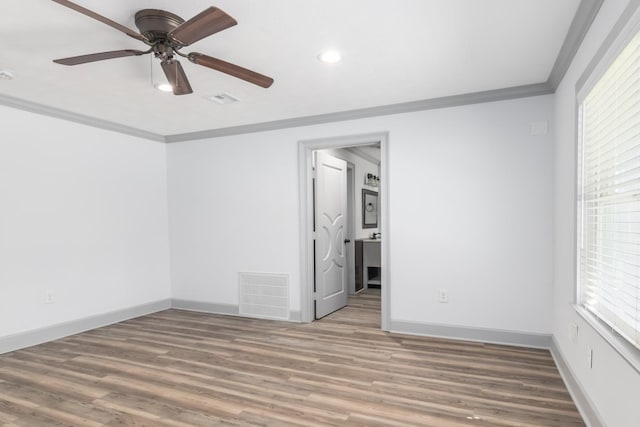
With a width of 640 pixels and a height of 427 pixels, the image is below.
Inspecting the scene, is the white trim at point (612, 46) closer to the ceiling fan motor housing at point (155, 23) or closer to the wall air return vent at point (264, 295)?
the ceiling fan motor housing at point (155, 23)

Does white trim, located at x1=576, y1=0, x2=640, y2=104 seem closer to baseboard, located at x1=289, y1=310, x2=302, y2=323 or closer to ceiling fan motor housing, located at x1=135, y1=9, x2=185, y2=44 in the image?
ceiling fan motor housing, located at x1=135, y1=9, x2=185, y2=44

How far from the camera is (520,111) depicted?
3545 mm

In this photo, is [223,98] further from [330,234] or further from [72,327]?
[72,327]

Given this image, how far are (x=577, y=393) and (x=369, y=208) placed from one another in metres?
4.93

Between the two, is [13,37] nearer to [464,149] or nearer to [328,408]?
[328,408]

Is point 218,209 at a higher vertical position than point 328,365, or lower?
higher

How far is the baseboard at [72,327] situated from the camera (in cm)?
368

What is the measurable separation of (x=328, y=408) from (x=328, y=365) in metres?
0.72

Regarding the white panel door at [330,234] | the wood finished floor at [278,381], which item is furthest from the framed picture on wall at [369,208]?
the wood finished floor at [278,381]

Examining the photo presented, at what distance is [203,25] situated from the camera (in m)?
1.89

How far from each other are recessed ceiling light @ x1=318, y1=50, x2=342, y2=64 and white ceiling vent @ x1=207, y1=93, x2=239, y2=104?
3.88 ft

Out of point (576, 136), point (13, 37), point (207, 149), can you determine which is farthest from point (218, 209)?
point (576, 136)

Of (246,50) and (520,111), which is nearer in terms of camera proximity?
(246,50)

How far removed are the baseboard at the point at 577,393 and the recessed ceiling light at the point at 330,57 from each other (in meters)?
2.70
